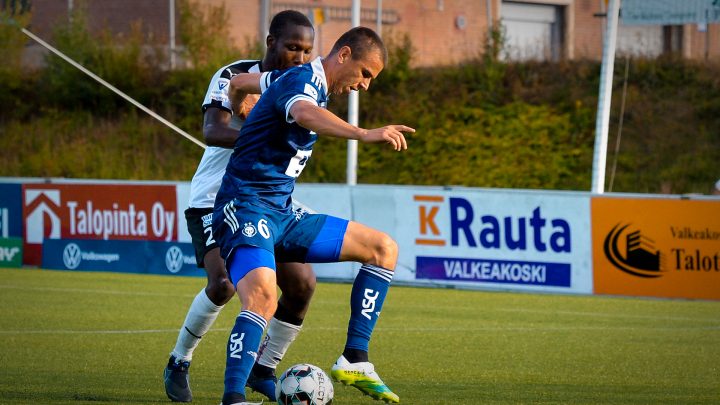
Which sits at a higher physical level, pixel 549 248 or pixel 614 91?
pixel 614 91

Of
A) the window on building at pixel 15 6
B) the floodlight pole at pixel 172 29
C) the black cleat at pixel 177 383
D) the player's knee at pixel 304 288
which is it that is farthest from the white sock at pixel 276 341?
the window on building at pixel 15 6

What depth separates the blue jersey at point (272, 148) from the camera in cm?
605

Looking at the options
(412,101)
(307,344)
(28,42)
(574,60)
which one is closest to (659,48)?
(574,60)

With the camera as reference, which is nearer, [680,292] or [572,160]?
[680,292]

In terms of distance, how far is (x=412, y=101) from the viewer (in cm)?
3069

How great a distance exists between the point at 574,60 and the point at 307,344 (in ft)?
70.9

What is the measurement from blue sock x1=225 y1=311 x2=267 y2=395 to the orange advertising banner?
32.4ft

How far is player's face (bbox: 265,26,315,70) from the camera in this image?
7.52 m

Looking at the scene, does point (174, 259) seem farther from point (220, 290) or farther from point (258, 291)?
point (258, 291)

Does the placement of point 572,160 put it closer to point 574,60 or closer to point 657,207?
point 574,60

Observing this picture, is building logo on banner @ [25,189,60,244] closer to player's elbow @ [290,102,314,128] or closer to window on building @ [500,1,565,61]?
player's elbow @ [290,102,314,128]

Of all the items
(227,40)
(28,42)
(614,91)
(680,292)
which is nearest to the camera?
(680,292)

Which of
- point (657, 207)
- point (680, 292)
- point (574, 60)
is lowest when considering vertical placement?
point (680, 292)

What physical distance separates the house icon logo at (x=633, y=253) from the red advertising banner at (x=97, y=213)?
6541 millimetres
